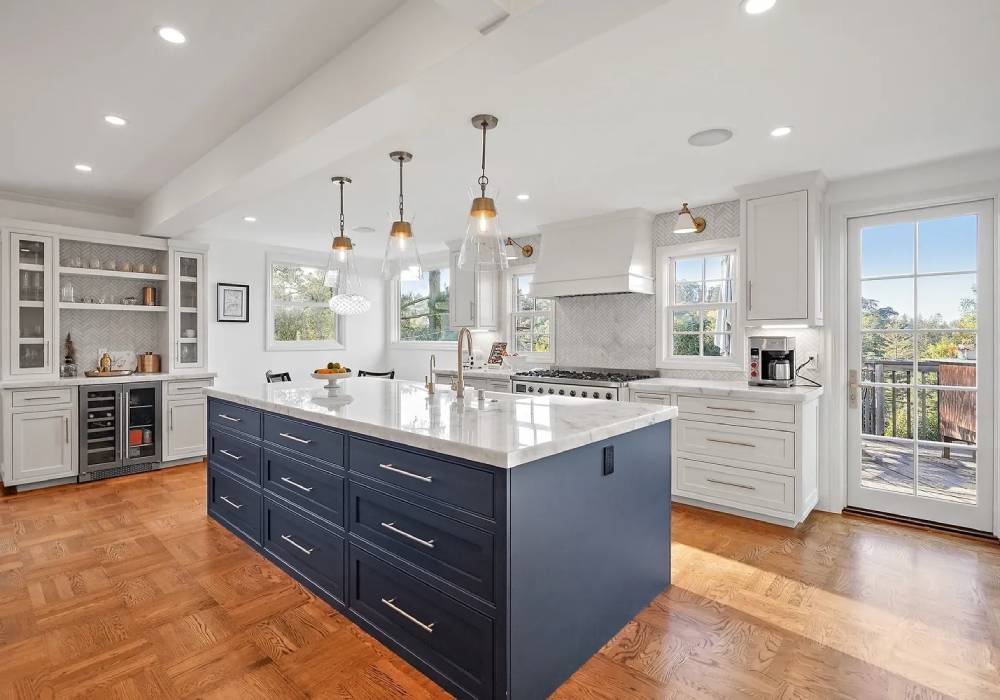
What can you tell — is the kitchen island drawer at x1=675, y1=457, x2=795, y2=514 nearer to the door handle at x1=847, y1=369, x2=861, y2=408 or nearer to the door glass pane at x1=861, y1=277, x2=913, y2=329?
the door handle at x1=847, y1=369, x2=861, y2=408

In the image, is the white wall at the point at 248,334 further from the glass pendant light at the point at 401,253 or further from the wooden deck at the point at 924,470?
the wooden deck at the point at 924,470

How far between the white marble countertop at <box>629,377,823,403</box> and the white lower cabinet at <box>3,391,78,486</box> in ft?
15.6

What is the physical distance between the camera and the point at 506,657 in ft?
5.42

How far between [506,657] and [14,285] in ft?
16.6

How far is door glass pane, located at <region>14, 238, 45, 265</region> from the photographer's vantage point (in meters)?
4.38

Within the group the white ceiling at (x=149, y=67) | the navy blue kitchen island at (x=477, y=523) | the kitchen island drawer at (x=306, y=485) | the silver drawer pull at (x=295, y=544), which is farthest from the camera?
the silver drawer pull at (x=295, y=544)

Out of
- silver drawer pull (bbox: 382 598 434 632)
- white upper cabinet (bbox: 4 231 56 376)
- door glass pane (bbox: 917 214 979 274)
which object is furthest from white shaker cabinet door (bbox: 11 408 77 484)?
door glass pane (bbox: 917 214 979 274)

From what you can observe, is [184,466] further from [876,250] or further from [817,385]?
[876,250]

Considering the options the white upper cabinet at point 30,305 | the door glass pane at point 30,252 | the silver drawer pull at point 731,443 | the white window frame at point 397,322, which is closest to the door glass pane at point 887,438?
the silver drawer pull at point 731,443

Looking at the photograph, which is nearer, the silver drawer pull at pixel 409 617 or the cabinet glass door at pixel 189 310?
the silver drawer pull at pixel 409 617

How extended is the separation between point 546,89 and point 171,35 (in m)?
1.58

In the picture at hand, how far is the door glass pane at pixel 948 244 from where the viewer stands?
3.37 m

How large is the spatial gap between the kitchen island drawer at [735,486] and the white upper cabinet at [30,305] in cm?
535

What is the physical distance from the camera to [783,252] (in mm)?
3686
